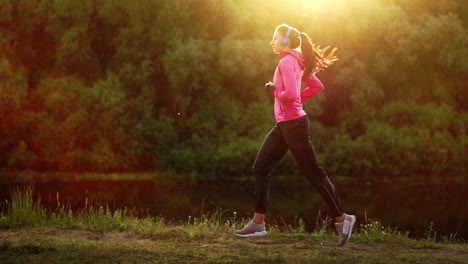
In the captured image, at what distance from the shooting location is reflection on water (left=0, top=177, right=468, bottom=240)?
12430 millimetres

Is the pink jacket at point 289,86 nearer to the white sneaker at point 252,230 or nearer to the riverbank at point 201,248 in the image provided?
the white sneaker at point 252,230

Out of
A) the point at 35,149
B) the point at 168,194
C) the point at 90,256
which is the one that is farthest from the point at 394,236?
the point at 35,149

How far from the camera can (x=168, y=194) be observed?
1677cm

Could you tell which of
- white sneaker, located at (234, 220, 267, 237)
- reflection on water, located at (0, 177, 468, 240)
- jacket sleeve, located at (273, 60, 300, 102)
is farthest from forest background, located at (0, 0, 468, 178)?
jacket sleeve, located at (273, 60, 300, 102)

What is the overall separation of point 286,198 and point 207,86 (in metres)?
7.30

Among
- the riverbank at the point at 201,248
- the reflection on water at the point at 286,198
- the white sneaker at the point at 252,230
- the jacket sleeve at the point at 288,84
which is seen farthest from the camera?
the reflection on water at the point at 286,198

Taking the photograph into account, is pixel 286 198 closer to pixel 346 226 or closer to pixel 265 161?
pixel 265 161

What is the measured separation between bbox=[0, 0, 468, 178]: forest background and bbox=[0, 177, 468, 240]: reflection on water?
1704 millimetres

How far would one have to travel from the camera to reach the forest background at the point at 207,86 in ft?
71.3

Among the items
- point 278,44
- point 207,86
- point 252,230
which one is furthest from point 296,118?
point 207,86

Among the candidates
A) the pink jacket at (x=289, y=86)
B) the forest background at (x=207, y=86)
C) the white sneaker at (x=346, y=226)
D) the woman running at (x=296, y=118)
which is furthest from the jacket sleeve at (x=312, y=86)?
the forest background at (x=207, y=86)

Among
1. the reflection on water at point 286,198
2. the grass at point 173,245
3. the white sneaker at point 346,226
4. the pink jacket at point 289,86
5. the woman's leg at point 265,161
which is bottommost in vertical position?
the reflection on water at point 286,198

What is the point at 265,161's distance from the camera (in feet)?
19.7

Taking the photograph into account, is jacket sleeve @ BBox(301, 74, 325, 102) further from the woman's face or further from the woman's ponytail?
the woman's face
